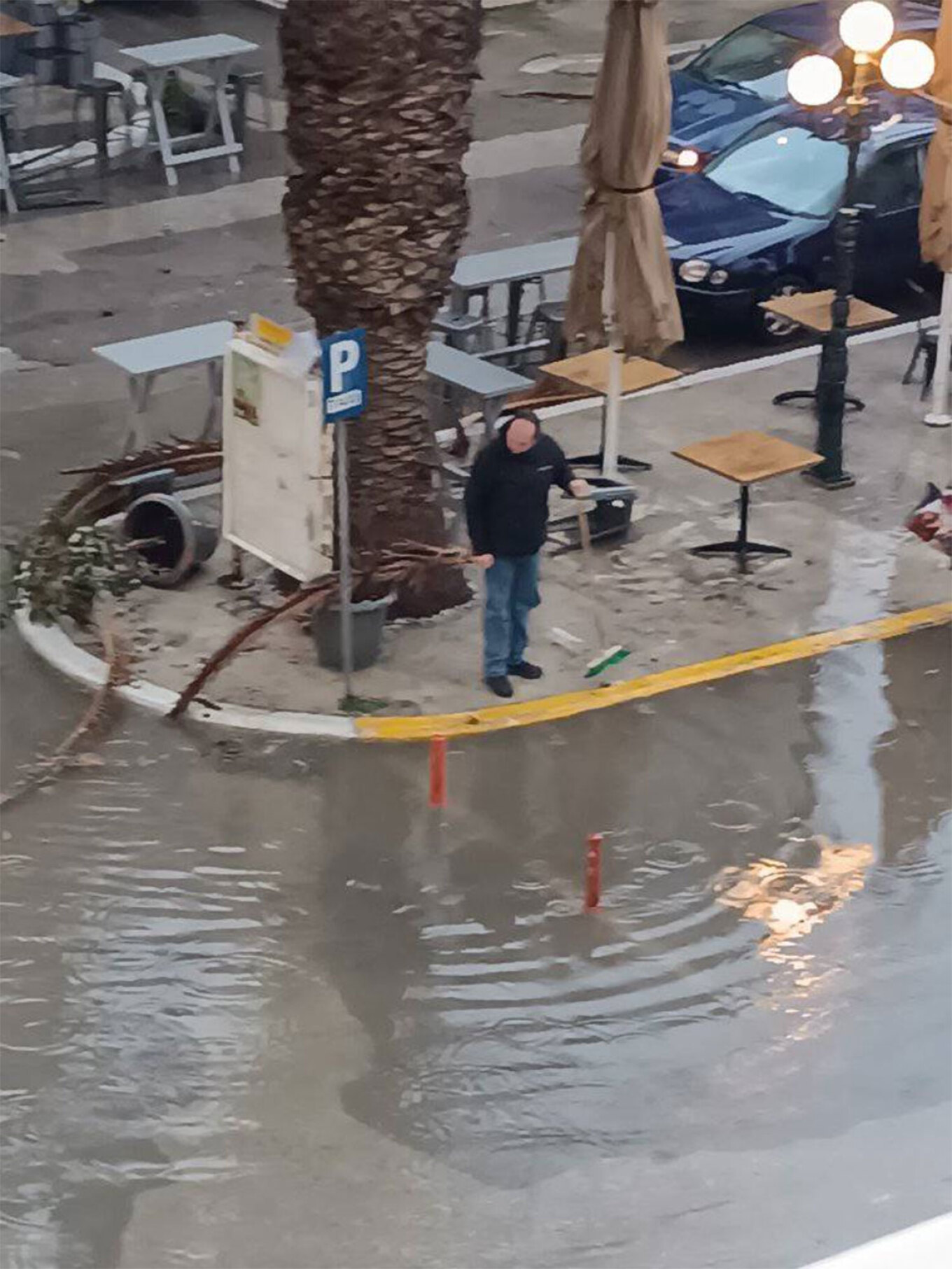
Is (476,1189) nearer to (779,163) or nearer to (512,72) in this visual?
(779,163)

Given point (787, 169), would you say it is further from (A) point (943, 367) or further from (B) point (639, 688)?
(B) point (639, 688)

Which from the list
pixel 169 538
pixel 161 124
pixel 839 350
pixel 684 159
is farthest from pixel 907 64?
pixel 161 124

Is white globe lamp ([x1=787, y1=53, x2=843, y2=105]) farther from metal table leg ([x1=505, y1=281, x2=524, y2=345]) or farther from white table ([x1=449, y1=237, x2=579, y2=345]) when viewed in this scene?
metal table leg ([x1=505, y1=281, x2=524, y2=345])

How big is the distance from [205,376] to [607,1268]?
937 cm

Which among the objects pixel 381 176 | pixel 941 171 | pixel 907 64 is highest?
pixel 907 64

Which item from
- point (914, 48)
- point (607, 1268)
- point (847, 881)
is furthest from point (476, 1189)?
point (914, 48)

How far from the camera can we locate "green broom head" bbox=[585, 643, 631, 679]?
1148 cm

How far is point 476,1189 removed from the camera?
790 centimetres

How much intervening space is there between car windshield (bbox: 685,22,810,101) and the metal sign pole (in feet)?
29.1

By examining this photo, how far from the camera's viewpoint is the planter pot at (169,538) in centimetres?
1222

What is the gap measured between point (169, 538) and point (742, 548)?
3436mm

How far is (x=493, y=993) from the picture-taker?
903cm

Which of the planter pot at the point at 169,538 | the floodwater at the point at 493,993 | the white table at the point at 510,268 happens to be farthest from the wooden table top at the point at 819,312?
the planter pot at the point at 169,538

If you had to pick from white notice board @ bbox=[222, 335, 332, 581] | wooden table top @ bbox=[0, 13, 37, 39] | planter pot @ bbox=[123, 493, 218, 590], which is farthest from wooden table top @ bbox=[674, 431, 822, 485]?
wooden table top @ bbox=[0, 13, 37, 39]
